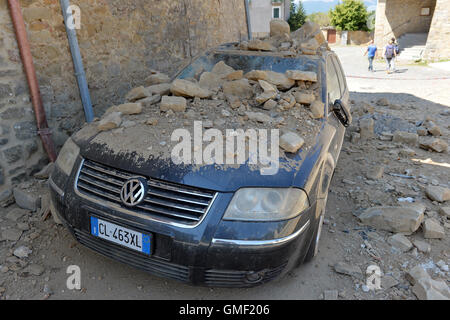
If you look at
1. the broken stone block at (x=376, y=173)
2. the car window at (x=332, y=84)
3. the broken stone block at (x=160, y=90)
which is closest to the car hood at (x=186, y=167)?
the broken stone block at (x=160, y=90)

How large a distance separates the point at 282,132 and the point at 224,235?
3.47 feet

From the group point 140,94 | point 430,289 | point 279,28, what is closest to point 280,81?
point 140,94

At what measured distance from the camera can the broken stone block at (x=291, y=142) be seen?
2.45 m

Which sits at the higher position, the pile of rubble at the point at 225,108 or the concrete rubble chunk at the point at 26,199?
the pile of rubble at the point at 225,108

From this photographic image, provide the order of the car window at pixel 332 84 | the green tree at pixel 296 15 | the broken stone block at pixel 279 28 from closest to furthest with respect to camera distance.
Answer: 1. the car window at pixel 332 84
2. the broken stone block at pixel 279 28
3. the green tree at pixel 296 15

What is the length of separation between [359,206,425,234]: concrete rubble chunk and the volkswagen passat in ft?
3.06

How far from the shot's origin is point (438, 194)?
3.55 metres

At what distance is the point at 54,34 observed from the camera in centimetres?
392

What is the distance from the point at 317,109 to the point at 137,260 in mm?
1959

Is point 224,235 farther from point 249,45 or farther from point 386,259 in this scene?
point 249,45

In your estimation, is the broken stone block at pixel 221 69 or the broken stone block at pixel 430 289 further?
the broken stone block at pixel 221 69

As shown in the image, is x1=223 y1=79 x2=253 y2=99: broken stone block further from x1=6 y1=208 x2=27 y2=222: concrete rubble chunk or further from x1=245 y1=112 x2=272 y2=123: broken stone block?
x1=6 y1=208 x2=27 y2=222: concrete rubble chunk

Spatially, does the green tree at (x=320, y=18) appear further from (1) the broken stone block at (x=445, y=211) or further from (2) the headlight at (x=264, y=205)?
(2) the headlight at (x=264, y=205)

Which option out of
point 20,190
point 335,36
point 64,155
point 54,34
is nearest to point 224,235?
point 64,155
